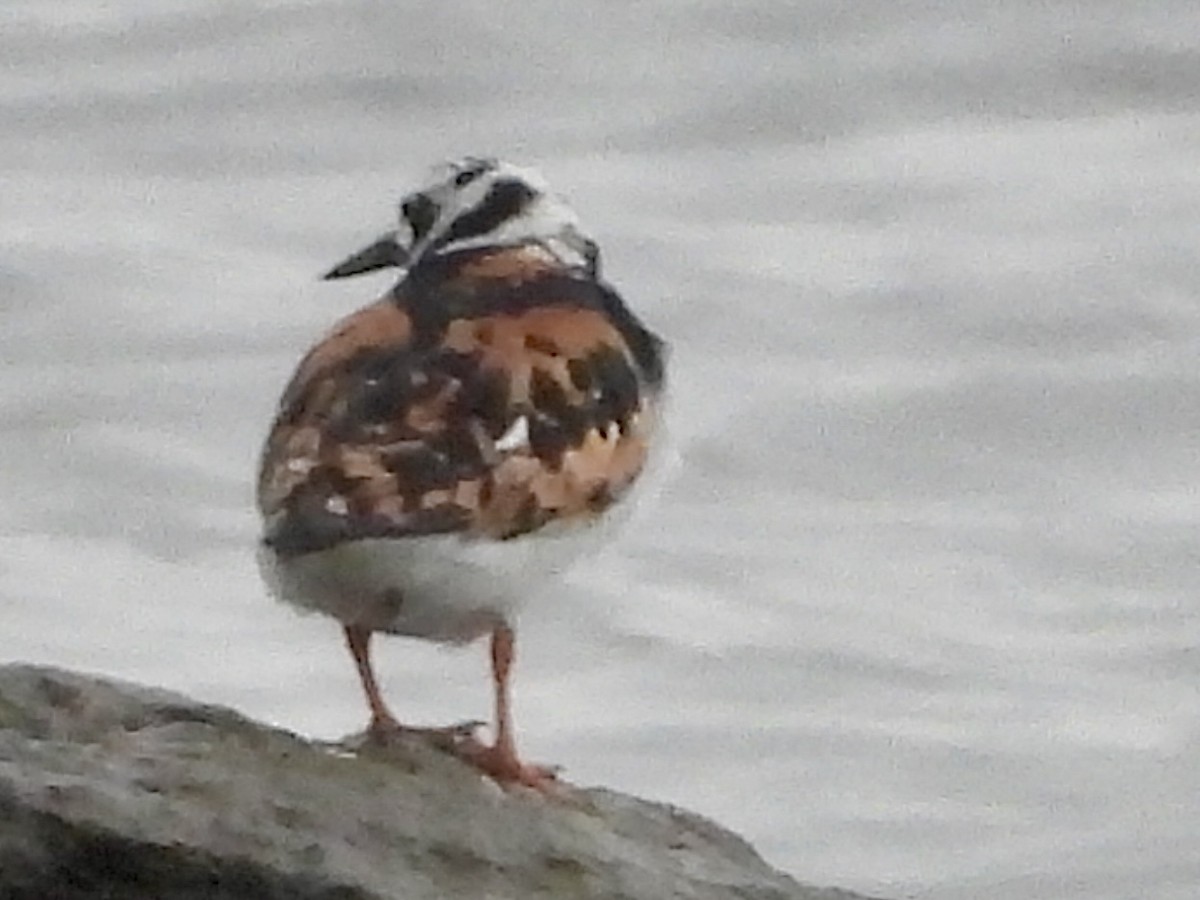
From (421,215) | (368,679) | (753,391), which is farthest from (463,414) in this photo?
(753,391)

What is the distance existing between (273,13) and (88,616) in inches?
164

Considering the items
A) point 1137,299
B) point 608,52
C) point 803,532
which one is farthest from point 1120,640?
point 608,52

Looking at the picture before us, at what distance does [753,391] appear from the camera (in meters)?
9.91

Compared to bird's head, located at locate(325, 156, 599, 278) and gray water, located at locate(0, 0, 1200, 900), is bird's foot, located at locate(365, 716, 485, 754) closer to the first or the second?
bird's head, located at locate(325, 156, 599, 278)

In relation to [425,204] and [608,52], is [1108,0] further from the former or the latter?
[425,204]

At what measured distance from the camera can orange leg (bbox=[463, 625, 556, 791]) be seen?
14.8 ft

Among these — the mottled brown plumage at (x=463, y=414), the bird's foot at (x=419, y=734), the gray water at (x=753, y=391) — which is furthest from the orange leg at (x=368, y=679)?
the gray water at (x=753, y=391)

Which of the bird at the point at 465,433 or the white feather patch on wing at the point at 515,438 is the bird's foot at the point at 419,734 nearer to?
the bird at the point at 465,433

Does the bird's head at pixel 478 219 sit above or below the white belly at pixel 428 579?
above

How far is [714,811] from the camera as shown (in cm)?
788

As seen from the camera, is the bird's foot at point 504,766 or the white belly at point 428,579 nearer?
the white belly at point 428,579

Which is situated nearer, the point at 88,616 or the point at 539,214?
the point at 539,214

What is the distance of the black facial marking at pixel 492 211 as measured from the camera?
4.82 m

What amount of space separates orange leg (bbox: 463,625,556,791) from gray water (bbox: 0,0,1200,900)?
263 centimetres
